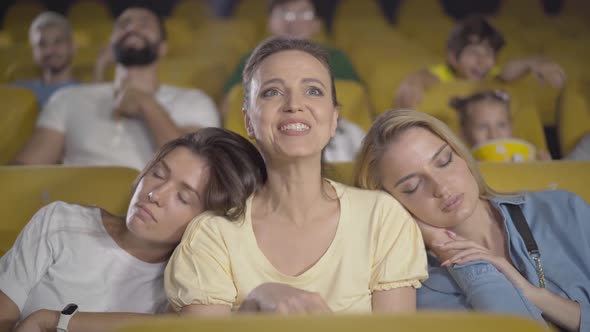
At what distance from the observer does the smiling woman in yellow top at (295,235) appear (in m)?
1.22

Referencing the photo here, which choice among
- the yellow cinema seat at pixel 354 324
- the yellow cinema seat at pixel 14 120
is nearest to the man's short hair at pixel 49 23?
the yellow cinema seat at pixel 14 120

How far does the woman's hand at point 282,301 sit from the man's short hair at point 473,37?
6.07 feet

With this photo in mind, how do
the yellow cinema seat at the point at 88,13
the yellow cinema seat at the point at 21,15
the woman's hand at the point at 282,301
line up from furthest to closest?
the yellow cinema seat at the point at 88,13, the yellow cinema seat at the point at 21,15, the woman's hand at the point at 282,301

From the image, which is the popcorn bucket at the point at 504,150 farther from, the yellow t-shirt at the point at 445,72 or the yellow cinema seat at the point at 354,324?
the yellow cinema seat at the point at 354,324

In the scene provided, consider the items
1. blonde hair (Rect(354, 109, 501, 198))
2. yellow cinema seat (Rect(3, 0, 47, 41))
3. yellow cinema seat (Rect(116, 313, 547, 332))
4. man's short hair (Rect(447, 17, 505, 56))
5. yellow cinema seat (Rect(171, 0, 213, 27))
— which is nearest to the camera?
yellow cinema seat (Rect(116, 313, 547, 332))

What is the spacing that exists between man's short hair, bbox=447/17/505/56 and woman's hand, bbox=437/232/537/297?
1595 millimetres

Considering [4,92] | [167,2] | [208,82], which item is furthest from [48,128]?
[167,2]

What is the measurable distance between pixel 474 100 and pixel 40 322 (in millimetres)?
1681

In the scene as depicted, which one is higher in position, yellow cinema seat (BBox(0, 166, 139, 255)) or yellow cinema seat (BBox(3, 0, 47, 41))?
yellow cinema seat (BBox(3, 0, 47, 41))

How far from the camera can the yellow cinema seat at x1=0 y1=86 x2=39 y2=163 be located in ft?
7.48

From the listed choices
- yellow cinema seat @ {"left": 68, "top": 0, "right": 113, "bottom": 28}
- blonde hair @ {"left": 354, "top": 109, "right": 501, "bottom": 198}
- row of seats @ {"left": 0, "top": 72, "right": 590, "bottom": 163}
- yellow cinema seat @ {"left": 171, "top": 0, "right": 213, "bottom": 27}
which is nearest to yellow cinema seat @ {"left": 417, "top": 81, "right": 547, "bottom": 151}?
row of seats @ {"left": 0, "top": 72, "right": 590, "bottom": 163}

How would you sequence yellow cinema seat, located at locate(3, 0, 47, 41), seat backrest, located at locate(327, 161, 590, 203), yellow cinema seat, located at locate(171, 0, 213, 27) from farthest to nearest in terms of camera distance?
yellow cinema seat, located at locate(171, 0, 213, 27)
yellow cinema seat, located at locate(3, 0, 47, 41)
seat backrest, located at locate(327, 161, 590, 203)

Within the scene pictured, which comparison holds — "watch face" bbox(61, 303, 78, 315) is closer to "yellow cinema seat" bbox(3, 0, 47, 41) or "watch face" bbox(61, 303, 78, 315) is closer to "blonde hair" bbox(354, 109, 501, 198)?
"blonde hair" bbox(354, 109, 501, 198)

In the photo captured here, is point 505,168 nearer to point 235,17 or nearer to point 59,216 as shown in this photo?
point 59,216
